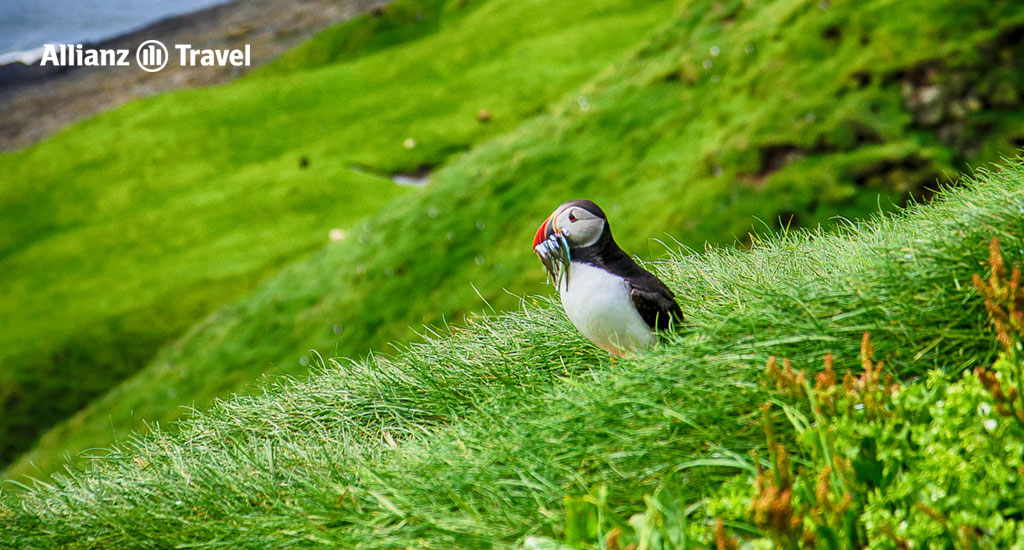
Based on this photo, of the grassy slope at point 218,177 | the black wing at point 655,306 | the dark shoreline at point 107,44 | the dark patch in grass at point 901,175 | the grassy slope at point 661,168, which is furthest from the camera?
the dark shoreline at point 107,44

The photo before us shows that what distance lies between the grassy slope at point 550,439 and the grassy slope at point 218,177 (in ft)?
54.7

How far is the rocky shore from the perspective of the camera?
224 ft

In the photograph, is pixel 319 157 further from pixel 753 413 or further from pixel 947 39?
pixel 753 413

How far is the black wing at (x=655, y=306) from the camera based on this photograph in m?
5.07

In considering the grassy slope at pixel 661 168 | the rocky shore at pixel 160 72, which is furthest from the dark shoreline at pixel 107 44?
the grassy slope at pixel 661 168

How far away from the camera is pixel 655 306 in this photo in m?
5.08

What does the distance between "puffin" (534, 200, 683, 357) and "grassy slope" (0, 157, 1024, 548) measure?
258mm

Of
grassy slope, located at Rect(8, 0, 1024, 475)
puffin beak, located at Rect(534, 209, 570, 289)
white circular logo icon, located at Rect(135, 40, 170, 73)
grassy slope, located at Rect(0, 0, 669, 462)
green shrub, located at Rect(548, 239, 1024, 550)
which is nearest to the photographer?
green shrub, located at Rect(548, 239, 1024, 550)

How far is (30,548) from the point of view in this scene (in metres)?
4.96

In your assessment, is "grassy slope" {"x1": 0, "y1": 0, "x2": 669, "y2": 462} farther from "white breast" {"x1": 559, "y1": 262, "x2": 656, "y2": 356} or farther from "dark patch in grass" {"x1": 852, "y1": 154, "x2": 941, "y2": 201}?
"white breast" {"x1": 559, "y1": 262, "x2": 656, "y2": 356}

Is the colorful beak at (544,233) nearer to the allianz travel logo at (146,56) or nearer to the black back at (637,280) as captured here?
the black back at (637,280)

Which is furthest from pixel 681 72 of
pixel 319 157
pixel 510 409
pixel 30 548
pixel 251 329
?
pixel 319 157

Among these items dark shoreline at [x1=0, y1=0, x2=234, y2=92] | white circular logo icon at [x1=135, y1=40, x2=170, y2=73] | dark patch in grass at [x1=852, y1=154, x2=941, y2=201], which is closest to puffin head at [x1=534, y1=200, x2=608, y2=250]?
dark patch in grass at [x1=852, y1=154, x2=941, y2=201]

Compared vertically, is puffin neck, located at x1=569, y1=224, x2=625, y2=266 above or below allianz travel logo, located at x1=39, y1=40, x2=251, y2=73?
below
